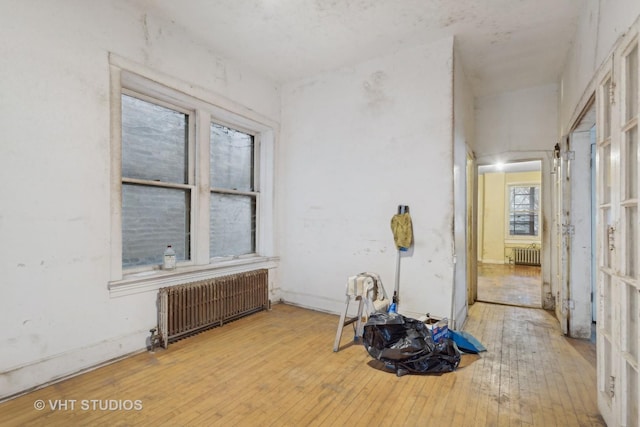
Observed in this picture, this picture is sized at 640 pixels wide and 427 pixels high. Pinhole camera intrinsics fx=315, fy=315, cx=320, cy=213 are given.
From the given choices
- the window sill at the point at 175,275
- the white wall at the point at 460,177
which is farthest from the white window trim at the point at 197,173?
the white wall at the point at 460,177

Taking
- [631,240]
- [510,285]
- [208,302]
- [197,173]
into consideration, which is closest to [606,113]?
[631,240]

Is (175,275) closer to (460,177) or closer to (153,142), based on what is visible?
(153,142)

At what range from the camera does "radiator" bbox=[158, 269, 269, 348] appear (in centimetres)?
308

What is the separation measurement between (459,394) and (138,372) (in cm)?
251

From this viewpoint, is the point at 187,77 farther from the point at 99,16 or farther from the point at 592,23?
the point at 592,23

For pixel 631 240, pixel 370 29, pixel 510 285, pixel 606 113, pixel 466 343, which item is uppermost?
pixel 370 29

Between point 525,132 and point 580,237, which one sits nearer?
point 580,237

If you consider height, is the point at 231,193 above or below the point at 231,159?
below

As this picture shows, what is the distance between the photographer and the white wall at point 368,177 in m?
3.47

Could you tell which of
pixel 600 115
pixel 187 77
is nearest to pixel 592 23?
pixel 600 115

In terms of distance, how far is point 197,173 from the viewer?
3627 millimetres

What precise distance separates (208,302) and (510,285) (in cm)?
566

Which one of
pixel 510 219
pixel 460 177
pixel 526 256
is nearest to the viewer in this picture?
pixel 460 177

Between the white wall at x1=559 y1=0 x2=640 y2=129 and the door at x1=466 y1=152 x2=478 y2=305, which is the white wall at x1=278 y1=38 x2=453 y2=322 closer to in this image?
the white wall at x1=559 y1=0 x2=640 y2=129
